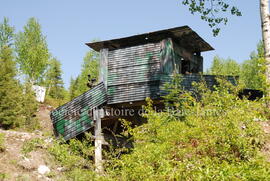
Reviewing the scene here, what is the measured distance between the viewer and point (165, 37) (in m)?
13.0

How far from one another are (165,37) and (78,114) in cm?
512

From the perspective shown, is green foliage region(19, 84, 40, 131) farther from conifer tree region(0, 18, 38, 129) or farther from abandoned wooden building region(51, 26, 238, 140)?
abandoned wooden building region(51, 26, 238, 140)

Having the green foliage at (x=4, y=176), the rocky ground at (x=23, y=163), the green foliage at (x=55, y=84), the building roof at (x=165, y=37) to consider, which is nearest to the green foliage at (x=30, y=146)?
the rocky ground at (x=23, y=163)

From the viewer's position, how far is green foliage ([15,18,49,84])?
104ft

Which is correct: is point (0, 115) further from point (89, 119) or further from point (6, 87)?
point (89, 119)

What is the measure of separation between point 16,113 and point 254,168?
18793 mm

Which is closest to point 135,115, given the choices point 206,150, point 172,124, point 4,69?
point 172,124

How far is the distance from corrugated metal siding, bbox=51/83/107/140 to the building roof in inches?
79.9

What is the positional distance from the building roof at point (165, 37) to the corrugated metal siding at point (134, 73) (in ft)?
1.43

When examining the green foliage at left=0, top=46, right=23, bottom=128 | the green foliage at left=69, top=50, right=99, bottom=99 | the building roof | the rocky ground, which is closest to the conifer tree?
the green foliage at left=0, top=46, right=23, bottom=128

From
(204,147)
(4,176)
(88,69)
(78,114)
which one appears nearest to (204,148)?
(204,147)

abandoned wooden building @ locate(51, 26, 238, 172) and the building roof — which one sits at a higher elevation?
the building roof

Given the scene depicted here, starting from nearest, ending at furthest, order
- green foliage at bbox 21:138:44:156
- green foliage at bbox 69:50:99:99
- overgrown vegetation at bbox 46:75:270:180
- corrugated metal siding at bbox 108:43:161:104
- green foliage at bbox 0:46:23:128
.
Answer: overgrown vegetation at bbox 46:75:270:180 → green foliage at bbox 21:138:44:156 → corrugated metal siding at bbox 108:43:161:104 → green foliage at bbox 0:46:23:128 → green foliage at bbox 69:50:99:99

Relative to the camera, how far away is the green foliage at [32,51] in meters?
31.6
